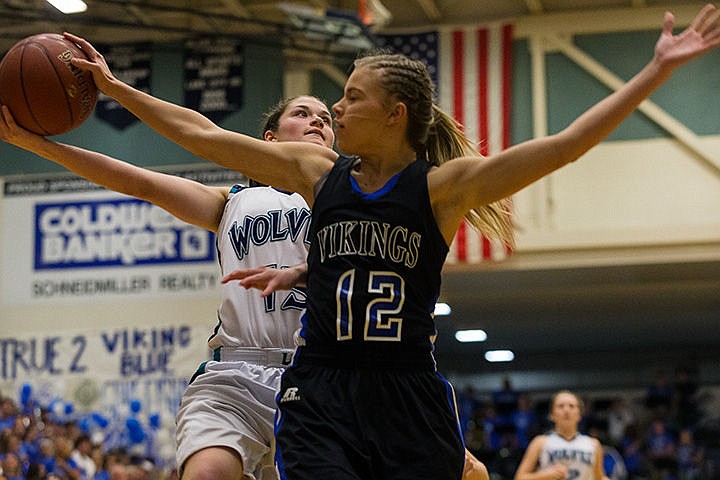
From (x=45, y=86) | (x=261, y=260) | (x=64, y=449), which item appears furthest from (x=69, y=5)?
(x=45, y=86)

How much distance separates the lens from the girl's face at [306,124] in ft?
14.3

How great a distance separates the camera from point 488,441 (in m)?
20.2

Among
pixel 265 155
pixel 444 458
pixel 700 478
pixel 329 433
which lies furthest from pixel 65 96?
pixel 700 478

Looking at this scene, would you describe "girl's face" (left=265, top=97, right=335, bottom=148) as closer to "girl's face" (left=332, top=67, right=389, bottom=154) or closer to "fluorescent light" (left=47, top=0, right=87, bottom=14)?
"girl's face" (left=332, top=67, right=389, bottom=154)

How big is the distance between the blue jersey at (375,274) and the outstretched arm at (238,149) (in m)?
0.16

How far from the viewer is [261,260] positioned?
4.18 metres

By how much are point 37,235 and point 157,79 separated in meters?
2.49

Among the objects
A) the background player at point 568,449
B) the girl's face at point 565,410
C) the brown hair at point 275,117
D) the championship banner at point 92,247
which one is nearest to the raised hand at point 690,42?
the brown hair at point 275,117

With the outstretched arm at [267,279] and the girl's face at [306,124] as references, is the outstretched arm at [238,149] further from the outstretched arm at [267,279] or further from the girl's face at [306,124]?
the girl's face at [306,124]

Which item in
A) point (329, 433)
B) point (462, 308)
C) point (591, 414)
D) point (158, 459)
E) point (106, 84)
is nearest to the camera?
point (329, 433)

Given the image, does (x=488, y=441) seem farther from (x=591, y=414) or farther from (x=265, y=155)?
(x=265, y=155)

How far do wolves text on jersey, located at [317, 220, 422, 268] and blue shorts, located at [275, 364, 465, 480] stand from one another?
34 cm

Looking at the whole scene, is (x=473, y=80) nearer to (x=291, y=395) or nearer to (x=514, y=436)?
(x=514, y=436)

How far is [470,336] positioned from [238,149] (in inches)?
717
